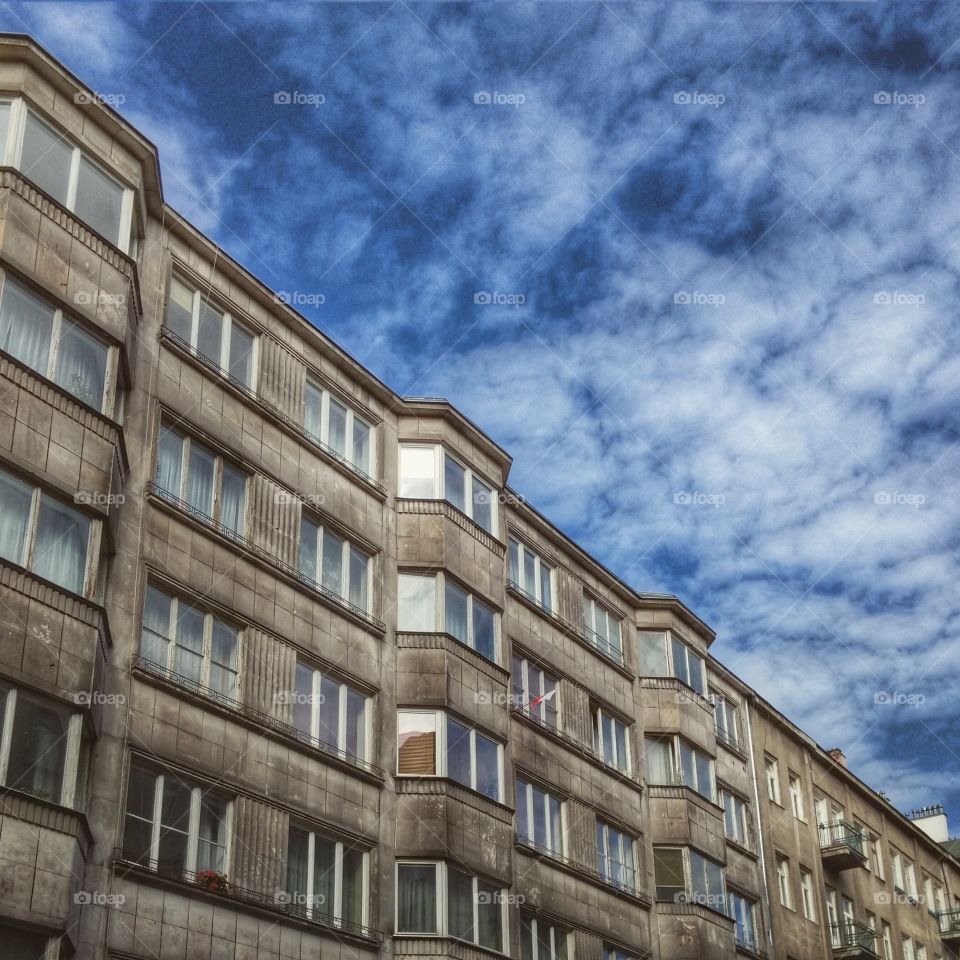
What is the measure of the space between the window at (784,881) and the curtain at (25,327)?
30.5 m

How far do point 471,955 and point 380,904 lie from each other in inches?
91.8

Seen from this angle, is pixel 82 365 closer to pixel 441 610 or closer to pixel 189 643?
pixel 189 643

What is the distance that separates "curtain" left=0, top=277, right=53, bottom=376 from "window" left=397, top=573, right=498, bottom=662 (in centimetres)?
1061

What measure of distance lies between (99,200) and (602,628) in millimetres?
19688

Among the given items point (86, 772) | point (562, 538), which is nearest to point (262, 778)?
point (86, 772)

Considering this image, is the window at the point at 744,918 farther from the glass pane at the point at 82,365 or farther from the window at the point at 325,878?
the glass pane at the point at 82,365

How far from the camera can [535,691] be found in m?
33.5

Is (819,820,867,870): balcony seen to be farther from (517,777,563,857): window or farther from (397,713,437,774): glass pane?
(397,713,437,774): glass pane

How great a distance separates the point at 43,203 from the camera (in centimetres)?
2192

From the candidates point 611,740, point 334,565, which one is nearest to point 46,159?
point 334,565

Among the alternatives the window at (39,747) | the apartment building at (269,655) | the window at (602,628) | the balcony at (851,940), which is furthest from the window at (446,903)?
the balcony at (851,940)

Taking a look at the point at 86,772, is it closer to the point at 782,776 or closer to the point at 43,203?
the point at 43,203

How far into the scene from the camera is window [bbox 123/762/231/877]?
2144cm

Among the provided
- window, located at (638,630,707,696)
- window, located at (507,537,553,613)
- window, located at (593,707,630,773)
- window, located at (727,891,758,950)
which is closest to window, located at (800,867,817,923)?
window, located at (727,891,758,950)
